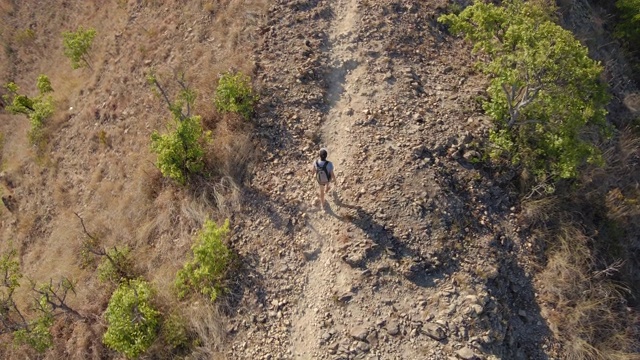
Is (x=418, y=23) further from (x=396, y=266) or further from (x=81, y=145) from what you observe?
(x=81, y=145)

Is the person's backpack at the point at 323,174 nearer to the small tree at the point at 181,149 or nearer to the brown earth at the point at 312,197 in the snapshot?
the brown earth at the point at 312,197

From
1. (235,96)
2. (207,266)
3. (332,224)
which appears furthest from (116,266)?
(332,224)

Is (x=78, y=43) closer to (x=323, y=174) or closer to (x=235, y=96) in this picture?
(x=235, y=96)

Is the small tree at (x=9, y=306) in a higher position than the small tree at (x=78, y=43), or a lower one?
lower

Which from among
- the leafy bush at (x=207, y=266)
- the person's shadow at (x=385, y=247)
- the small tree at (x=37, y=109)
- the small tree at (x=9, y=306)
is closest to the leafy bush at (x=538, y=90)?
the person's shadow at (x=385, y=247)

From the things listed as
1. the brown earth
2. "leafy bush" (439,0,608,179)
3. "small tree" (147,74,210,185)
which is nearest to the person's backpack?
the brown earth

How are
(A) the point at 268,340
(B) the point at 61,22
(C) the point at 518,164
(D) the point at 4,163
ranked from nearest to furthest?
1. (A) the point at 268,340
2. (C) the point at 518,164
3. (D) the point at 4,163
4. (B) the point at 61,22

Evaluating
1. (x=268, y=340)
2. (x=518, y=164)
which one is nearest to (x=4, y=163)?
(x=268, y=340)
